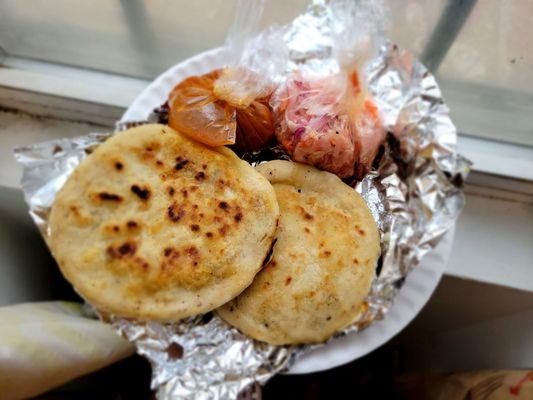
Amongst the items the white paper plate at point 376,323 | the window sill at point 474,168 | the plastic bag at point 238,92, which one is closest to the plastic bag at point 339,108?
the plastic bag at point 238,92

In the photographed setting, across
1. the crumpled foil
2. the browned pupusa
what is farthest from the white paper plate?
the browned pupusa

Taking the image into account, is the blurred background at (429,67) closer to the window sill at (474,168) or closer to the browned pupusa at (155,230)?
the window sill at (474,168)

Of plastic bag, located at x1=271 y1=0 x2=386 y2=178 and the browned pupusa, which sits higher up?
plastic bag, located at x1=271 y1=0 x2=386 y2=178

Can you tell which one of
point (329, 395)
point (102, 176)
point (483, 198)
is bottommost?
point (329, 395)

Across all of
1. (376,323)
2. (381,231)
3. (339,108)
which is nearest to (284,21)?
(339,108)

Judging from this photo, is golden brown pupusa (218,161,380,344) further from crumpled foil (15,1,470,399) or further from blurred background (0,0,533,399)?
blurred background (0,0,533,399)

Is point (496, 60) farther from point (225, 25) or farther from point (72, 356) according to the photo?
point (72, 356)

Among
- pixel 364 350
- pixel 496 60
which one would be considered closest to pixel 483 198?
pixel 496 60

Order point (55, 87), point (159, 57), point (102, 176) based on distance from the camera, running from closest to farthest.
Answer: point (102, 176)
point (55, 87)
point (159, 57)
